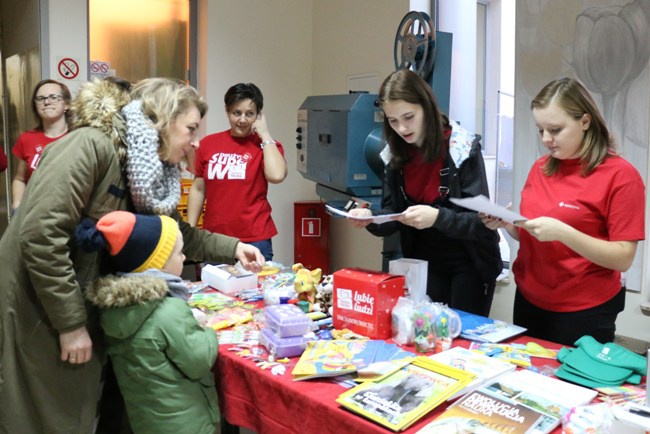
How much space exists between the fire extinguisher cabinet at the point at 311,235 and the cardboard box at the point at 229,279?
7.84ft

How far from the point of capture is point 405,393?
139 centimetres

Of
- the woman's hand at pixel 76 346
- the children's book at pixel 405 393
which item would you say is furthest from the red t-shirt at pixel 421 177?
the woman's hand at pixel 76 346

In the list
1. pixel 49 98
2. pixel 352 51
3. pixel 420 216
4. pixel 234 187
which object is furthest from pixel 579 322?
pixel 352 51

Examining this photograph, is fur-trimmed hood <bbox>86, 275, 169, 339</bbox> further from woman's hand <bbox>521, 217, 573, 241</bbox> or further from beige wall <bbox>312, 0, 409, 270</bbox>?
beige wall <bbox>312, 0, 409, 270</bbox>

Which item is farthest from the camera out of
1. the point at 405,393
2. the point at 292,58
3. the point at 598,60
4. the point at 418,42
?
the point at 292,58

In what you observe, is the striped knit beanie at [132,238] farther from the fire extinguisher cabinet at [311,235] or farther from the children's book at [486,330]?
the fire extinguisher cabinet at [311,235]

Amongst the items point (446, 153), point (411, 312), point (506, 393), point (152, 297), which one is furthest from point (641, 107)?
point (152, 297)

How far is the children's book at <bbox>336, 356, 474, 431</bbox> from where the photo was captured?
4.25 feet

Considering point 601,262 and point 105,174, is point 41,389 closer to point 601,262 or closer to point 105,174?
point 105,174

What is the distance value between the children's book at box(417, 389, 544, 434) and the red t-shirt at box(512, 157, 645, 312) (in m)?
0.65

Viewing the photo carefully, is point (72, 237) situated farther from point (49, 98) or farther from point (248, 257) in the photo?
point (49, 98)

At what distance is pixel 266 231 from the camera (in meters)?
3.19

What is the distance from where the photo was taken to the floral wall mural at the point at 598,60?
2949 mm

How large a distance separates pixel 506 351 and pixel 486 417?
48cm
